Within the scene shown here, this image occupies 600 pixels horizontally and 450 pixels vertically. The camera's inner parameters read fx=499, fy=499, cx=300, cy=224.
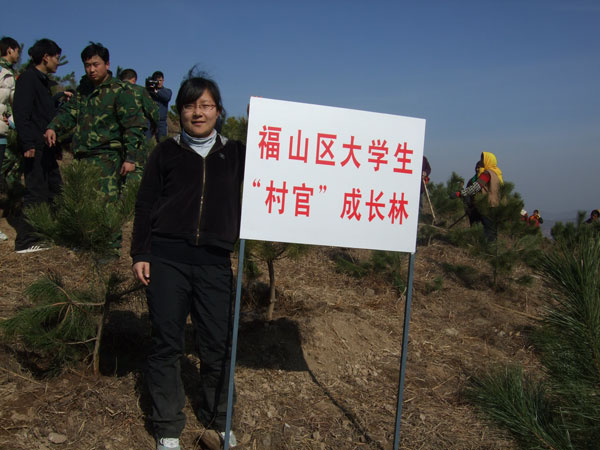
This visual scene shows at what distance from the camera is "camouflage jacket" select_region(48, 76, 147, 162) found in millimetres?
3508

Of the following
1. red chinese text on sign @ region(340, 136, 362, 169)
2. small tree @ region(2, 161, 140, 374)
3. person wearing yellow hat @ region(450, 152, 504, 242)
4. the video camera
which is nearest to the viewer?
red chinese text on sign @ region(340, 136, 362, 169)

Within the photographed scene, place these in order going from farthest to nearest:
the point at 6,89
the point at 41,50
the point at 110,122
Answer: the point at 6,89
the point at 41,50
the point at 110,122

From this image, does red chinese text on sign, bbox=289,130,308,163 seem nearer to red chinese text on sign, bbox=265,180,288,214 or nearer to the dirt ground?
red chinese text on sign, bbox=265,180,288,214

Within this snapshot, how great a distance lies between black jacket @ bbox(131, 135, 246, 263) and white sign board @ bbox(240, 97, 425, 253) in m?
0.16

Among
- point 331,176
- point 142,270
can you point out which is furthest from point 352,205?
point 142,270

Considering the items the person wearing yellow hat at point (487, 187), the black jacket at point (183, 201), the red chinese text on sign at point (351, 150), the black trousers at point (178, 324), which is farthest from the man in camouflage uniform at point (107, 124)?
the person wearing yellow hat at point (487, 187)

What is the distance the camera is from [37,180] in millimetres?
4328

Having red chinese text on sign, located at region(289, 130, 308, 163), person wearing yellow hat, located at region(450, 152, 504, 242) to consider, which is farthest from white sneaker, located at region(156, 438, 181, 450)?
person wearing yellow hat, located at region(450, 152, 504, 242)

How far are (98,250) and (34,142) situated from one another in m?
2.24

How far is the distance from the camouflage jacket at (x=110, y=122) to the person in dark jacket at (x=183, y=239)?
148cm

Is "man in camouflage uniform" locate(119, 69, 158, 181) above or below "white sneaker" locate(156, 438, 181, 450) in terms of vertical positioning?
above

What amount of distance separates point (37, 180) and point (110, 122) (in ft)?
4.10

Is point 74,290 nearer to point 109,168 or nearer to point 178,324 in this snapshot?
point 178,324

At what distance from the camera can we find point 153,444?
2270 millimetres
